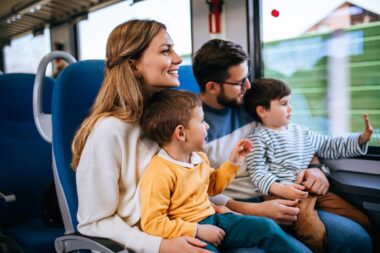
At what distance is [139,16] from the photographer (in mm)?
1806

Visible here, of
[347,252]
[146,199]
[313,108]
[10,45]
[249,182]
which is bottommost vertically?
[347,252]

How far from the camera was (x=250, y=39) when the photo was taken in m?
2.36

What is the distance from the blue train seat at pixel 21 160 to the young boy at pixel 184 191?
82 cm

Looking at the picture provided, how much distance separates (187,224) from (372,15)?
160cm

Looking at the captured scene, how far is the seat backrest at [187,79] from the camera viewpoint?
1698 mm

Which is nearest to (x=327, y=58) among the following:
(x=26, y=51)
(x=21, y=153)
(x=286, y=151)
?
(x=286, y=151)

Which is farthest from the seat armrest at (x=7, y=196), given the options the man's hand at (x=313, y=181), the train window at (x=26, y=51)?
the train window at (x=26, y=51)

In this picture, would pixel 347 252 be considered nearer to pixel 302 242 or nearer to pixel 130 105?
pixel 302 242

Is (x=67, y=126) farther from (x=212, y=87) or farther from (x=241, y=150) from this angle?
(x=212, y=87)

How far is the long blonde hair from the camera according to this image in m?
1.16

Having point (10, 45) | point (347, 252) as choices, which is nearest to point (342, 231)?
point (347, 252)

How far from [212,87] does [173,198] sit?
28.2 inches

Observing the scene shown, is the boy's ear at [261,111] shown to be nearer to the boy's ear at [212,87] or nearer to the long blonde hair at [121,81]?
the boy's ear at [212,87]

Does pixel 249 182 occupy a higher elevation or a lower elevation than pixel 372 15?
lower
